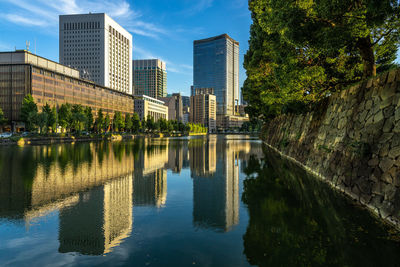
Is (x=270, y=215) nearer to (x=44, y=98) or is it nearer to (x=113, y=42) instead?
(x=44, y=98)

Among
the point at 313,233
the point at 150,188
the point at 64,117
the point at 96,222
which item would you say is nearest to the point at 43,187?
the point at 150,188

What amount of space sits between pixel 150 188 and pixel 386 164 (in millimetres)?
9205

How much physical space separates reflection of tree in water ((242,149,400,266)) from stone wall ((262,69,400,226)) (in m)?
0.74

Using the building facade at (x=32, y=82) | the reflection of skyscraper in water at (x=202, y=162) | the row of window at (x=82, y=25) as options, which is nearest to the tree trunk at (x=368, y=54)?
the reflection of skyscraper in water at (x=202, y=162)

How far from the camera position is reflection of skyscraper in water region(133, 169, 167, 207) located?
966 cm

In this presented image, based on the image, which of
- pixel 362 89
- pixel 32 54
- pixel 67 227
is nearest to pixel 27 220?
pixel 67 227

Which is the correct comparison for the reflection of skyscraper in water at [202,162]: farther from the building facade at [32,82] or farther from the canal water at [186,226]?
the building facade at [32,82]

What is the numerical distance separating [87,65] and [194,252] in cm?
19707

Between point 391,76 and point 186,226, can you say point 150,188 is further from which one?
point 391,76

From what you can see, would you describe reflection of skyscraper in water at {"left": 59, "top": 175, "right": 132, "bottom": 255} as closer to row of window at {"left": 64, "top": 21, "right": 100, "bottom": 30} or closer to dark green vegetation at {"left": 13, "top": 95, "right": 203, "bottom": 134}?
dark green vegetation at {"left": 13, "top": 95, "right": 203, "bottom": 134}

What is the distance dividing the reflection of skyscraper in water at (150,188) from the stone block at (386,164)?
25.0 ft

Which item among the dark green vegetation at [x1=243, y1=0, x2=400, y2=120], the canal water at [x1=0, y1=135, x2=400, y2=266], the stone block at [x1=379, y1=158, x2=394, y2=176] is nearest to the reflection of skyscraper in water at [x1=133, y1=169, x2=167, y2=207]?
the canal water at [x1=0, y1=135, x2=400, y2=266]

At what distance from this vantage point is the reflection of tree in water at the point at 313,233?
17.2 ft

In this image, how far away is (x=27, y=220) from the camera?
7.38 metres
